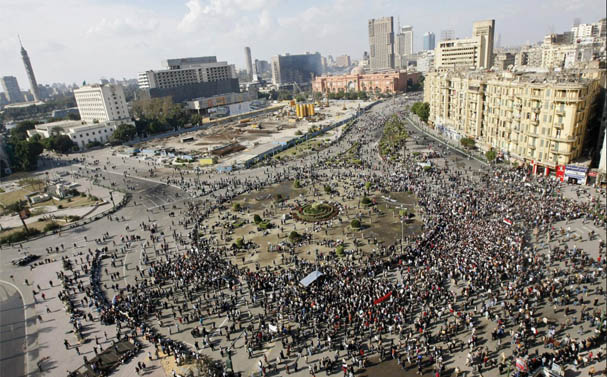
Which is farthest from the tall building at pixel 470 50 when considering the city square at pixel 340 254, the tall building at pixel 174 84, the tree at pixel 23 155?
the tree at pixel 23 155

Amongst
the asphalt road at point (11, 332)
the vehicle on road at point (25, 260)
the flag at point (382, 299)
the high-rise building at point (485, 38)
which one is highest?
the high-rise building at point (485, 38)

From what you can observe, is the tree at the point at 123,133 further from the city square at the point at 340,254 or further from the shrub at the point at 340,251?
the shrub at the point at 340,251

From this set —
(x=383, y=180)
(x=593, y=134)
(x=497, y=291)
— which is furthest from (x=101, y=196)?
(x=593, y=134)

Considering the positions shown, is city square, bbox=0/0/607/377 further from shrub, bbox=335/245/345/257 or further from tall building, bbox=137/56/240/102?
tall building, bbox=137/56/240/102

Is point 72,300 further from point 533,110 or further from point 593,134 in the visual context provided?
point 593,134

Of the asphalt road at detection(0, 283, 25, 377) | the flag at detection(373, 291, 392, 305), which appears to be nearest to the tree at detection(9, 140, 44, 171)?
the asphalt road at detection(0, 283, 25, 377)
